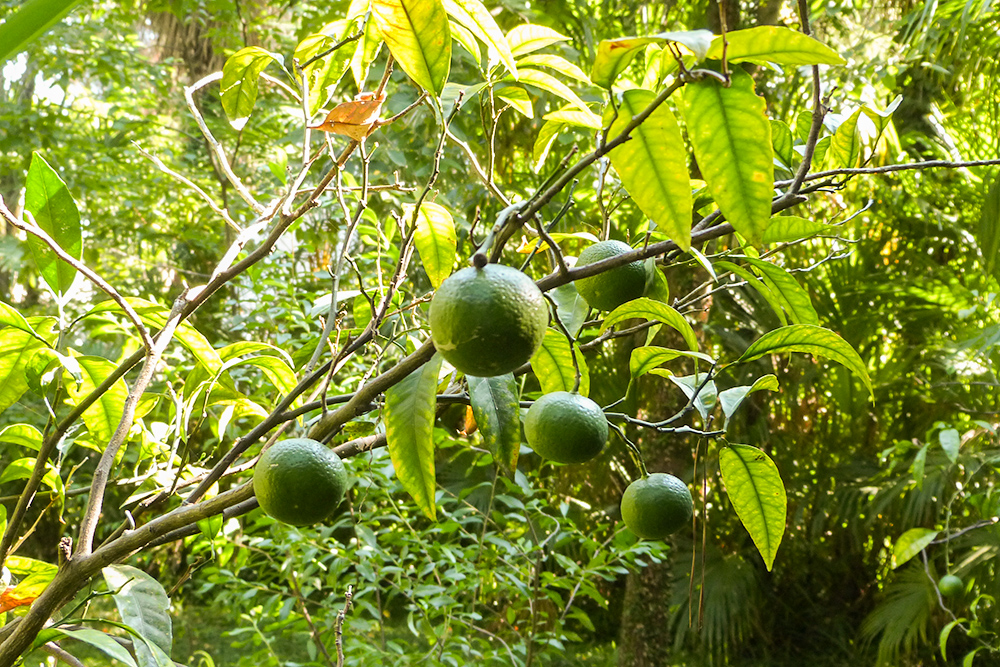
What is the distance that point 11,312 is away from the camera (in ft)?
1.93

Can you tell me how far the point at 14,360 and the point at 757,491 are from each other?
1.95 feet

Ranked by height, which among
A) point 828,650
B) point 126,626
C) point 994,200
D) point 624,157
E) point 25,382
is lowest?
point 828,650

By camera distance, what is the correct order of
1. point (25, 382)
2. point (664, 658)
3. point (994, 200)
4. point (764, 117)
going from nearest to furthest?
point (764, 117) < point (25, 382) < point (994, 200) < point (664, 658)

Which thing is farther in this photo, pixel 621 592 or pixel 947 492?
pixel 621 592

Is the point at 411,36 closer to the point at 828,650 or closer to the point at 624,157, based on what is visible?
the point at 624,157

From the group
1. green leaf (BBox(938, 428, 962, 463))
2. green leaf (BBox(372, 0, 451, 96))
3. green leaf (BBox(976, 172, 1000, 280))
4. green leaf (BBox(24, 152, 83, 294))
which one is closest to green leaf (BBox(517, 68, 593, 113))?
green leaf (BBox(372, 0, 451, 96))

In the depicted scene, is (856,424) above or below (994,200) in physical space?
below

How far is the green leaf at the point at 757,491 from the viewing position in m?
0.51

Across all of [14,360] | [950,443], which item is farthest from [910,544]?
[14,360]

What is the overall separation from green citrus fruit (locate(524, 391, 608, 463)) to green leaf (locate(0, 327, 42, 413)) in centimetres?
42

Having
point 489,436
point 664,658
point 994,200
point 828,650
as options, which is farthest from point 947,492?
point 489,436

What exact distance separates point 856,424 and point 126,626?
3746 millimetres

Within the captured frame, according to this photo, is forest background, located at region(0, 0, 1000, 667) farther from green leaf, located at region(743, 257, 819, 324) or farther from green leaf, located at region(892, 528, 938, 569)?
green leaf, located at region(743, 257, 819, 324)

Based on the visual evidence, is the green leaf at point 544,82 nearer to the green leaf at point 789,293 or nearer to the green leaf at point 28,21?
the green leaf at point 789,293
